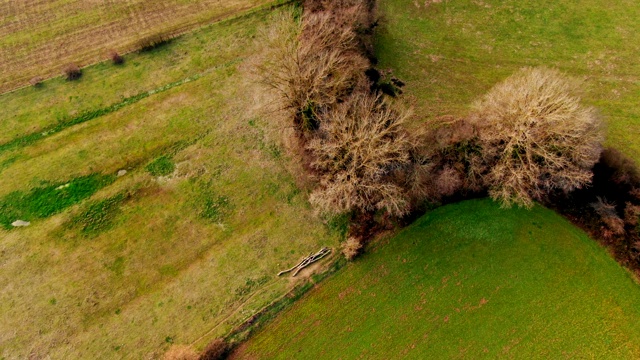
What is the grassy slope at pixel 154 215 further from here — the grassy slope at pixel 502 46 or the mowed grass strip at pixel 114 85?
the grassy slope at pixel 502 46

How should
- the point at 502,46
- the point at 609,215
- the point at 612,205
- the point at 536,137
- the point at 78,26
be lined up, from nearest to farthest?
1. the point at 536,137
2. the point at 609,215
3. the point at 612,205
4. the point at 502,46
5. the point at 78,26

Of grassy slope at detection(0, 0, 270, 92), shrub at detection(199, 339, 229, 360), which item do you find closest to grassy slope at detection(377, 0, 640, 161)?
grassy slope at detection(0, 0, 270, 92)

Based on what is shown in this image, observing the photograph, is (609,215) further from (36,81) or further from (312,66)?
(36,81)

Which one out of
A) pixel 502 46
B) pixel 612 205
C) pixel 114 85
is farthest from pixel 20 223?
pixel 612 205

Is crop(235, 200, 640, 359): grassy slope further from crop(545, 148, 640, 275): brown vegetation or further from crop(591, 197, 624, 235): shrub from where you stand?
crop(591, 197, 624, 235): shrub

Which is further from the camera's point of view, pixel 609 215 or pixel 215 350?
pixel 609 215

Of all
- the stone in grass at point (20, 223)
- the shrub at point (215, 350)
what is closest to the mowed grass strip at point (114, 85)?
the stone in grass at point (20, 223)
